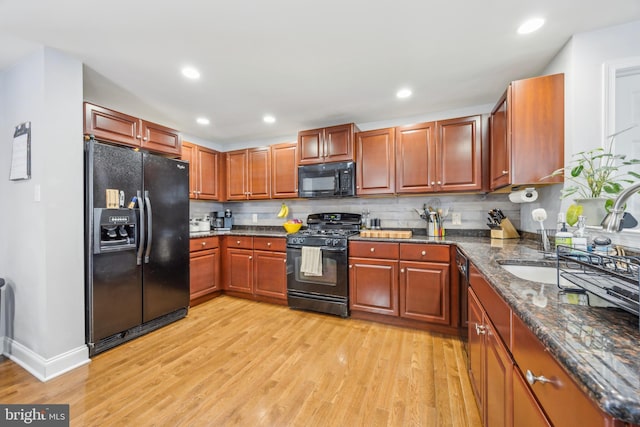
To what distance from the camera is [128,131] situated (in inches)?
101

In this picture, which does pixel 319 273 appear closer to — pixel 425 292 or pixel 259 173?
pixel 425 292

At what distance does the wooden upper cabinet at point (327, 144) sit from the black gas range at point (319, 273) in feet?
3.13

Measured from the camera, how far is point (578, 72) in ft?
5.72

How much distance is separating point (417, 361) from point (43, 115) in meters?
3.33

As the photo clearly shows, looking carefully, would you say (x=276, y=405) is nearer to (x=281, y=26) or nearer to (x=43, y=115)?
(x=281, y=26)

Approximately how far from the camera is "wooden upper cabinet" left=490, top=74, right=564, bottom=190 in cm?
186

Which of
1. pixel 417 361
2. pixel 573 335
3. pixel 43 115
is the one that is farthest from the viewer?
pixel 417 361

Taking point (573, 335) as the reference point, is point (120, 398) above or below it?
below

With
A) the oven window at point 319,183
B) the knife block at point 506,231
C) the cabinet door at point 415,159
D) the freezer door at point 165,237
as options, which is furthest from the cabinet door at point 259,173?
the knife block at point 506,231

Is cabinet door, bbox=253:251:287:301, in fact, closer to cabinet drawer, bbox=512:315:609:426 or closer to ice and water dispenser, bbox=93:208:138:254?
ice and water dispenser, bbox=93:208:138:254

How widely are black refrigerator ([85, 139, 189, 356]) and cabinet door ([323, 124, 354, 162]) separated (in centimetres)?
167

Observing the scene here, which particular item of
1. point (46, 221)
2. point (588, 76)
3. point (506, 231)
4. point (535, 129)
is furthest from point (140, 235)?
point (588, 76)

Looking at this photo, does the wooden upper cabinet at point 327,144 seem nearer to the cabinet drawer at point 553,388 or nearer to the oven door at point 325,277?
the oven door at point 325,277

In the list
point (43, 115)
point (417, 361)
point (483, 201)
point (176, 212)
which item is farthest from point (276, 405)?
point (483, 201)
